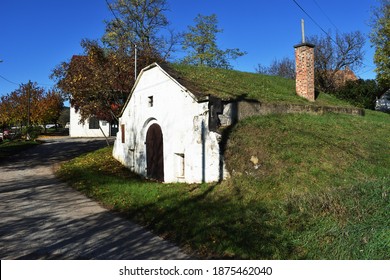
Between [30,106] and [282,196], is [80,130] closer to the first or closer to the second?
[30,106]

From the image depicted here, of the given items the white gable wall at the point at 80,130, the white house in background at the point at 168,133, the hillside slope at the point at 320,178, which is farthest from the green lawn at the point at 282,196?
the white gable wall at the point at 80,130

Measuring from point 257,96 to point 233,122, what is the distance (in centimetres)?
289

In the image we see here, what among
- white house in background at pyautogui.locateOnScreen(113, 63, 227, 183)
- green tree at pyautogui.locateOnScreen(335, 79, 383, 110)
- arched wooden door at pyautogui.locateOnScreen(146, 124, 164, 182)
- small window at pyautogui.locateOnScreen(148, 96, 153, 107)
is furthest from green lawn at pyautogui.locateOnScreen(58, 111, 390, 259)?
green tree at pyautogui.locateOnScreen(335, 79, 383, 110)

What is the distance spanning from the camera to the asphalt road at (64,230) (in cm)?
564

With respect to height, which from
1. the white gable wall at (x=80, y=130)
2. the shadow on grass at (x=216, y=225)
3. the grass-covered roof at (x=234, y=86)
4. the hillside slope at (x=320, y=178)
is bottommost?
the shadow on grass at (x=216, y=225)

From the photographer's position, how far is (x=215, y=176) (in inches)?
396

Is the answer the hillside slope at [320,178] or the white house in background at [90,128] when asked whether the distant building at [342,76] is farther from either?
the hillside slope at [320,178]

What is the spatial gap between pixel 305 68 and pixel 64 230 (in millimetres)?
14105

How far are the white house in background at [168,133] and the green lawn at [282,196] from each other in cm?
65

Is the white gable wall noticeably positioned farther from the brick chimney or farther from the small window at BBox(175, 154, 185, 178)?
the small window at BBox(175, 154, 185, 178)

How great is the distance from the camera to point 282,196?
7.93 meters

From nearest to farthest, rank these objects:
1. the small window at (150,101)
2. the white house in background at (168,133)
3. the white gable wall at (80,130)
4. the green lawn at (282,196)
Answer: the green lawn at (282,196), the white house in background at (168,133), the small window at (150,101), the white gable wall at (80,130)

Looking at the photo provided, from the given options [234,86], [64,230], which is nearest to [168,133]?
[234,86]

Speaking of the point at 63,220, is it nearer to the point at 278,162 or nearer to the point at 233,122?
the point at 278,162
